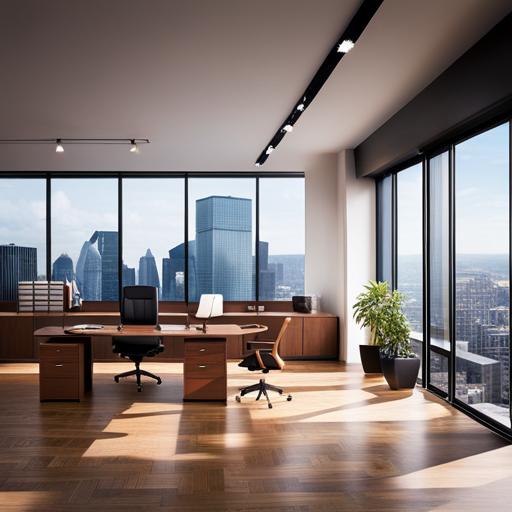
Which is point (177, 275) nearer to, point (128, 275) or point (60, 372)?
point (128, 275)

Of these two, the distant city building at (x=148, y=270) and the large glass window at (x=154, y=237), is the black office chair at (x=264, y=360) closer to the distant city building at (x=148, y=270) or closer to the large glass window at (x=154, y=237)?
A: the large glass window at (x=154, y=237)

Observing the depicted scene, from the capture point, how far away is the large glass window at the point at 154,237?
30.9 feet

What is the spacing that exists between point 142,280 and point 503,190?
637 centimetres

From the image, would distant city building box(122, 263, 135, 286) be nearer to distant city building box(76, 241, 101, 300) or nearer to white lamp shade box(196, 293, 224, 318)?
distant city building box(76, 241, 101, 300)

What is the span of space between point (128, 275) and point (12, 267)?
6.59 ft

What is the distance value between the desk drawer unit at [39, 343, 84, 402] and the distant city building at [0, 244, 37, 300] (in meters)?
3.91

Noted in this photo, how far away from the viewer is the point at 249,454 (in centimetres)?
415

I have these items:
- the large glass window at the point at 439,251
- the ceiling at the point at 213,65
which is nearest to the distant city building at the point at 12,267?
the ceiling at the point at 213,65

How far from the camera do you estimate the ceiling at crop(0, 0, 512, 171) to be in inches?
147

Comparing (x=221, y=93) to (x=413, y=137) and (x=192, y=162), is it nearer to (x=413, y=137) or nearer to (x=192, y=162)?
(x=413, y=137)

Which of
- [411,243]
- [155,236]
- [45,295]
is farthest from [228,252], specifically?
[411,243]

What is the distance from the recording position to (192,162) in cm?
877

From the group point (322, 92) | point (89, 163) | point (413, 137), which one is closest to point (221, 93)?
point (322, 92)

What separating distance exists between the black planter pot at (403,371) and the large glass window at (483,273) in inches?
33.0
